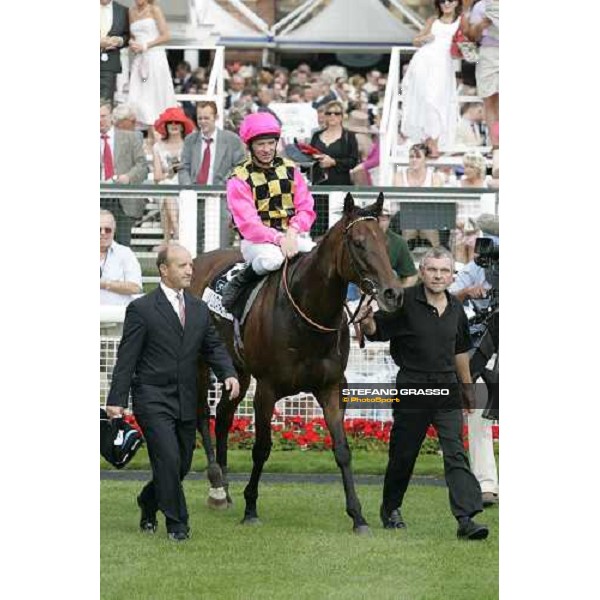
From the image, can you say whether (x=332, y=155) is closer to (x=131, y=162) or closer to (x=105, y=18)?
(x=131, y=162)

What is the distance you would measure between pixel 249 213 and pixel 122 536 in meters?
1.98

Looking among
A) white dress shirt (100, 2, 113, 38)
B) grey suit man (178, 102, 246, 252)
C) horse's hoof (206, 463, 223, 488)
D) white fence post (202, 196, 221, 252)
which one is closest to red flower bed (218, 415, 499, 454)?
horse's hoof (206, 463, 223, 488)

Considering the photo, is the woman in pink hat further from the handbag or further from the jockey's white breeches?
the handbag

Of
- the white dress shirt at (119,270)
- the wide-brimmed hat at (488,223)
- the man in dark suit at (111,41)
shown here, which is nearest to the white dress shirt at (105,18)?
the man in dark suit at (111,41)

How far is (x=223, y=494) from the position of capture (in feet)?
32.7

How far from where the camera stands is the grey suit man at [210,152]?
10.8m

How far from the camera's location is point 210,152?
1082 centimetres

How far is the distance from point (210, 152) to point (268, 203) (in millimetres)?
1135

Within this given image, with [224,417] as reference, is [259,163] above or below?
above

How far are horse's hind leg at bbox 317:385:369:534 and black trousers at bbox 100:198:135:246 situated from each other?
174 centimetres

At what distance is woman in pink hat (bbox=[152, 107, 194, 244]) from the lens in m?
10.7

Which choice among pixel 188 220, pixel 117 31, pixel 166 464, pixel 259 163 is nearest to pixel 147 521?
pixel 166 464
